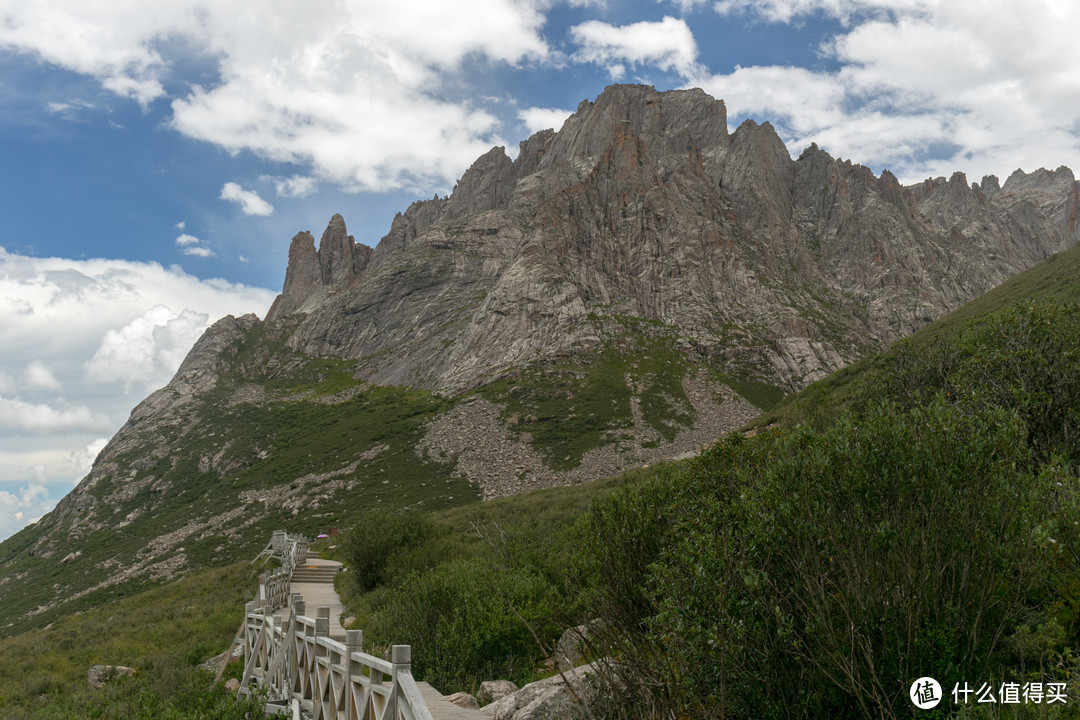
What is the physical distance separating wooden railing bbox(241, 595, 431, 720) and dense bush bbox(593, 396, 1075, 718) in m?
2.81

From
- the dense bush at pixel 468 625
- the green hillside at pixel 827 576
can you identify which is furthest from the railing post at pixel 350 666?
the dense bush at pixel 468 625

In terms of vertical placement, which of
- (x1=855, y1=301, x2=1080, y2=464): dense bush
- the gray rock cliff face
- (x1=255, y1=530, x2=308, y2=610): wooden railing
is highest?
the gray rock cliff face

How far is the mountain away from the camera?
82500 millimetres

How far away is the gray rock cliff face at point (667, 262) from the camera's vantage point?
124 meters

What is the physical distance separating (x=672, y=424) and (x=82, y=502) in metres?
102

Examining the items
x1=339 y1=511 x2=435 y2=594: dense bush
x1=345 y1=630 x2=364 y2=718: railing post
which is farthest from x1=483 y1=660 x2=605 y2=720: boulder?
x1=339 y1=511 x2=435 y2=594: dense bush

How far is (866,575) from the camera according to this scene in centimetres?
697

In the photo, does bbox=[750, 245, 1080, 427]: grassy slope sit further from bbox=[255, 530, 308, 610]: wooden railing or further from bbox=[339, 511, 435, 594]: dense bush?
bbox=[255, 530, 308, 610]: wooden railing

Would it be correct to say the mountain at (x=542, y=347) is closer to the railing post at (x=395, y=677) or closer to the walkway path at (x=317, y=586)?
the walkway path at (x=317, y=586)

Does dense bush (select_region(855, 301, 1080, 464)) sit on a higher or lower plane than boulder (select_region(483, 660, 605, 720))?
higher

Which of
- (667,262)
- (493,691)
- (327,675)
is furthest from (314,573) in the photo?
(667,262)

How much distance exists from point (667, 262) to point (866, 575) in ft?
451

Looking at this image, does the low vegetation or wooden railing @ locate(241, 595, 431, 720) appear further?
the low vegetation

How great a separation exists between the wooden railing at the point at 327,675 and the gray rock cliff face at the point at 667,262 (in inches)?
3903
